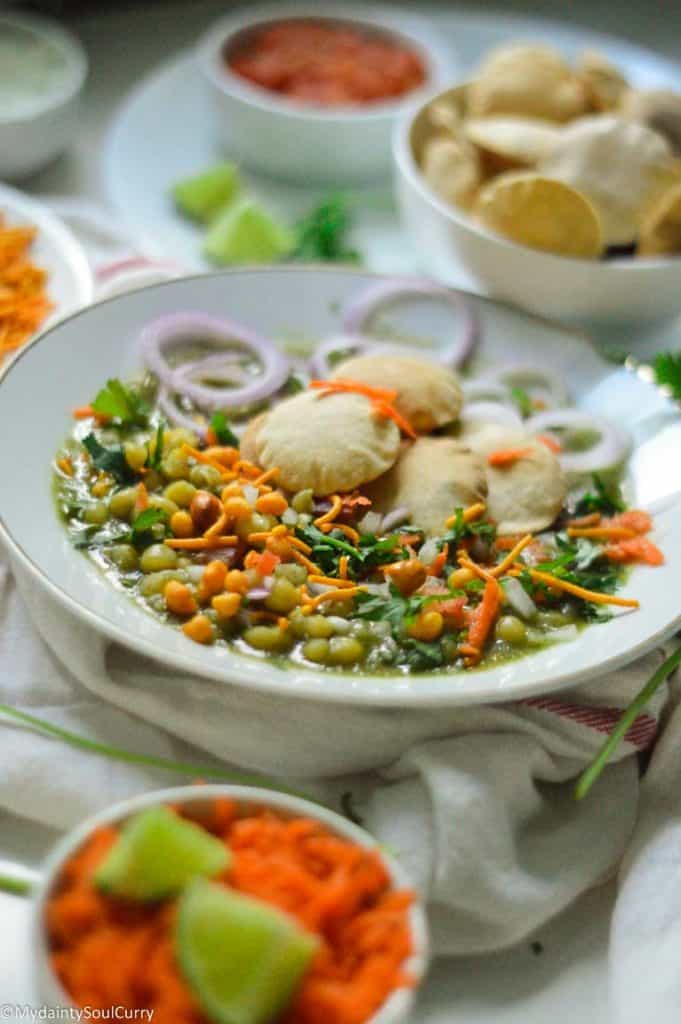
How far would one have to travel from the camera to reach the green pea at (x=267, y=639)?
5.61ft

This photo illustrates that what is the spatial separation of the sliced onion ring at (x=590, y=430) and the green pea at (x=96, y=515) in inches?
30.9

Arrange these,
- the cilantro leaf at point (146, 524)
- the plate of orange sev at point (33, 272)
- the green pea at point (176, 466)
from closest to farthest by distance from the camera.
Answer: the cilantro leaf at point (146, 524), the green pea at point (176, 466), the plate of orange sev at point (33, 272)

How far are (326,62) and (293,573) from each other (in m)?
2.04

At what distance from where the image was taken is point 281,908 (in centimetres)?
122

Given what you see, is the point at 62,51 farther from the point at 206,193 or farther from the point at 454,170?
the point at 454,170

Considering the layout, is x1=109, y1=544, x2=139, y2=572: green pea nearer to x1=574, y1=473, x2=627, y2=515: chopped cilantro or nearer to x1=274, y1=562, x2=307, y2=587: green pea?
x1=274, y1=562, x2=307, y2=587: green pea

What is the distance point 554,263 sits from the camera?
2.45 metres

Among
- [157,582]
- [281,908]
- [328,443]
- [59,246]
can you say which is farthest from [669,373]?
[281,908]

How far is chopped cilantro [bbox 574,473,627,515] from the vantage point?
205 centimetres

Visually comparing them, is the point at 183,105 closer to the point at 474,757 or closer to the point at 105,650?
the point at 105,650

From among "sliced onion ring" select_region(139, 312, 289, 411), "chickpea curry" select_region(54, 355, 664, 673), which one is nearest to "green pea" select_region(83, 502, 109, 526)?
"chickpea curry" select_region(54, 355, 664, 673)

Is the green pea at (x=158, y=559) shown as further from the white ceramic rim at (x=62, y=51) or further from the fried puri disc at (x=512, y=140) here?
the white ceramic rim at (x=62, y=51)

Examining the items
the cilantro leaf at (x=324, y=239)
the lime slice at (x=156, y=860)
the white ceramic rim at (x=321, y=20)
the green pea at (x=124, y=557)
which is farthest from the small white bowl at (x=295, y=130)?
the lime slice at (x=156, y=860)

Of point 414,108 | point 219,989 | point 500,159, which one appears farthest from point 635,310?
point 219,989
